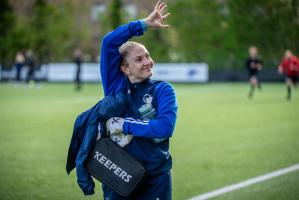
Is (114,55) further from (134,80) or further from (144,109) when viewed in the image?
(144,109)

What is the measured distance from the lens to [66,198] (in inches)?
266

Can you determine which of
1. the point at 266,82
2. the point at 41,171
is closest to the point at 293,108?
the point at 41,171

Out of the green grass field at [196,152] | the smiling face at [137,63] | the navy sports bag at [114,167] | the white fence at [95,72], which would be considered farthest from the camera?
the white fence at [95,72]

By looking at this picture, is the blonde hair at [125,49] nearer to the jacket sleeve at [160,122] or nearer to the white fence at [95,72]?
the jacket sleeve at [160,122]

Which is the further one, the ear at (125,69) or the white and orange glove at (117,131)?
the ear at (125,69)

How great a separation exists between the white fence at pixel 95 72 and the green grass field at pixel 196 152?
2188 cm

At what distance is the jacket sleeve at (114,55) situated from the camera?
4.60 metres

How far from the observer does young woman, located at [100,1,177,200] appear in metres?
4.31

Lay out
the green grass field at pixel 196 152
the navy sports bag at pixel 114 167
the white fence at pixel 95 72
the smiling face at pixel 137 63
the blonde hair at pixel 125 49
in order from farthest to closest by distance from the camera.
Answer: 1. the white fence at pixel 95 72
2. the green grass field at pixel 196 152
3. the blonde hair at pixel 125 49
4. the smiling face at pixel 137 63
5. the navy sports bag at pixel 114 167

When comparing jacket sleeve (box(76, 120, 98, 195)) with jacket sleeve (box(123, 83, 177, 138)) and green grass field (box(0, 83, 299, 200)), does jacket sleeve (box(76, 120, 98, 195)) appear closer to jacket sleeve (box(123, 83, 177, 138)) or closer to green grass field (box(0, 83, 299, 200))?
jacket sleeve (box(123, 83, 177, 138))

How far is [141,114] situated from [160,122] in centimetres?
21

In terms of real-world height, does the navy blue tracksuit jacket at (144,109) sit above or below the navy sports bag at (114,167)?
above

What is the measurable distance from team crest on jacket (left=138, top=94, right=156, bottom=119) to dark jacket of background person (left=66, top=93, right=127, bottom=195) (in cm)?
14

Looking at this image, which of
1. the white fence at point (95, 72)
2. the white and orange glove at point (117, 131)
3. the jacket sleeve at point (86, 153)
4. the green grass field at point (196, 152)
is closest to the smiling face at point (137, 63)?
the white and orange glove at point (117, 131)
